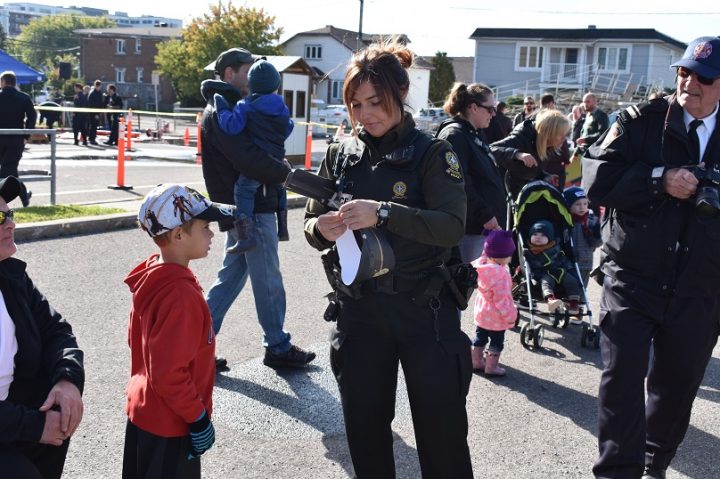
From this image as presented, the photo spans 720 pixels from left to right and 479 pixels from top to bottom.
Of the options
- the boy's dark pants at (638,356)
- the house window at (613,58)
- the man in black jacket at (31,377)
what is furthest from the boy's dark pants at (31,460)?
the house window at (613,58)

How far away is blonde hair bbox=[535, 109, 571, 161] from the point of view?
671 centimetres

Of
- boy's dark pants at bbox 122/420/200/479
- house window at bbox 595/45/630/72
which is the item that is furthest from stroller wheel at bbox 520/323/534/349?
house window at bbox 595/45/630/72

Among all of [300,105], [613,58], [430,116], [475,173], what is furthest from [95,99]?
[613,58]

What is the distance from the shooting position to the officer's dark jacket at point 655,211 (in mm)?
3500

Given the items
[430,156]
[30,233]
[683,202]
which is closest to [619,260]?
[683,202]

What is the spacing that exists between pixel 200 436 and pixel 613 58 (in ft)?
203

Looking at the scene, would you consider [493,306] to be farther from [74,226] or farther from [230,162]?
[74,226]

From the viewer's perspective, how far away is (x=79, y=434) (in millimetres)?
4113

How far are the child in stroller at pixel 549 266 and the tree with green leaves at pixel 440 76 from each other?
52825 millimetres

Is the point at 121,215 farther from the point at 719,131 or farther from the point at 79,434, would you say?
the point at 719,131

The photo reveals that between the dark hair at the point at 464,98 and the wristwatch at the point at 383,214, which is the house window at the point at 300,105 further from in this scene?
the wristwatch at the point at 383,214

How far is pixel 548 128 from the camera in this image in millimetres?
6699

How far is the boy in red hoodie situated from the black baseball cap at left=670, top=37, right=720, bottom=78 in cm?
228

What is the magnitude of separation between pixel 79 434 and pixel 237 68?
2.59 m
